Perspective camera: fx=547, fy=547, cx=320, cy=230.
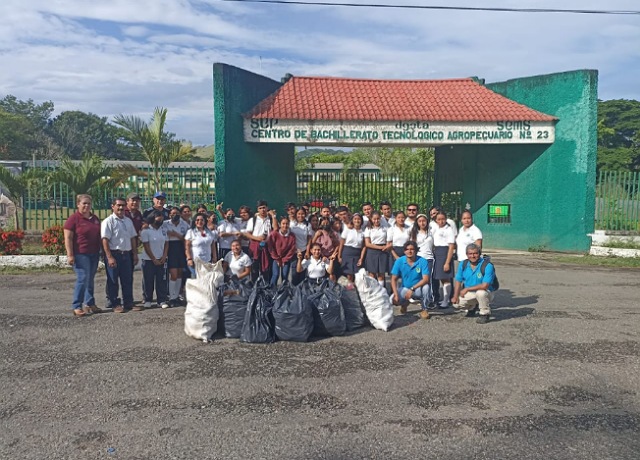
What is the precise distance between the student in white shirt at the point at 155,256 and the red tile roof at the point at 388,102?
593 cm

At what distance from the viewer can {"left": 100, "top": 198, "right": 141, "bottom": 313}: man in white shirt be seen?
7.29m

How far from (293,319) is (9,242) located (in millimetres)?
8793

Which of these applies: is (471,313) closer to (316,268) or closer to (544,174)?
(316,268)

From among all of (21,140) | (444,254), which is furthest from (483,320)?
(21,140)

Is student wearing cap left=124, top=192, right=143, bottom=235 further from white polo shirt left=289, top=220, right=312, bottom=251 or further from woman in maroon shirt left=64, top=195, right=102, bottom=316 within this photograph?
white polo shirt left=289, top=220, right=312, bottom=251

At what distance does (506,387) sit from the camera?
187 inches

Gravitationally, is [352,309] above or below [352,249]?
below

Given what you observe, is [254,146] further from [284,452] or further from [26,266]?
[284,452]

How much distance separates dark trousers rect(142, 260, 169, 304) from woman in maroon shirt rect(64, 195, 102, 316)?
2.32ft

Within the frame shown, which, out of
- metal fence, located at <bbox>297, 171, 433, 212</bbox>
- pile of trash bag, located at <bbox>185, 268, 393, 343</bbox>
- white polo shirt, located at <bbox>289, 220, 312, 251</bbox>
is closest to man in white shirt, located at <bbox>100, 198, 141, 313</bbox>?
pile of trash bag, located at <bbox>185, 268, 393, 343</bbox>

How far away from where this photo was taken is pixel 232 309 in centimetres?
616

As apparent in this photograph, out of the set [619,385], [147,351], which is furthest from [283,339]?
[619,385]

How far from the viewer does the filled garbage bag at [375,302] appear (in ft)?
21.6

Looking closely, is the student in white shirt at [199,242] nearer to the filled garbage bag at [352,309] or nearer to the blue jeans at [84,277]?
the blue jeans at [84,277]
